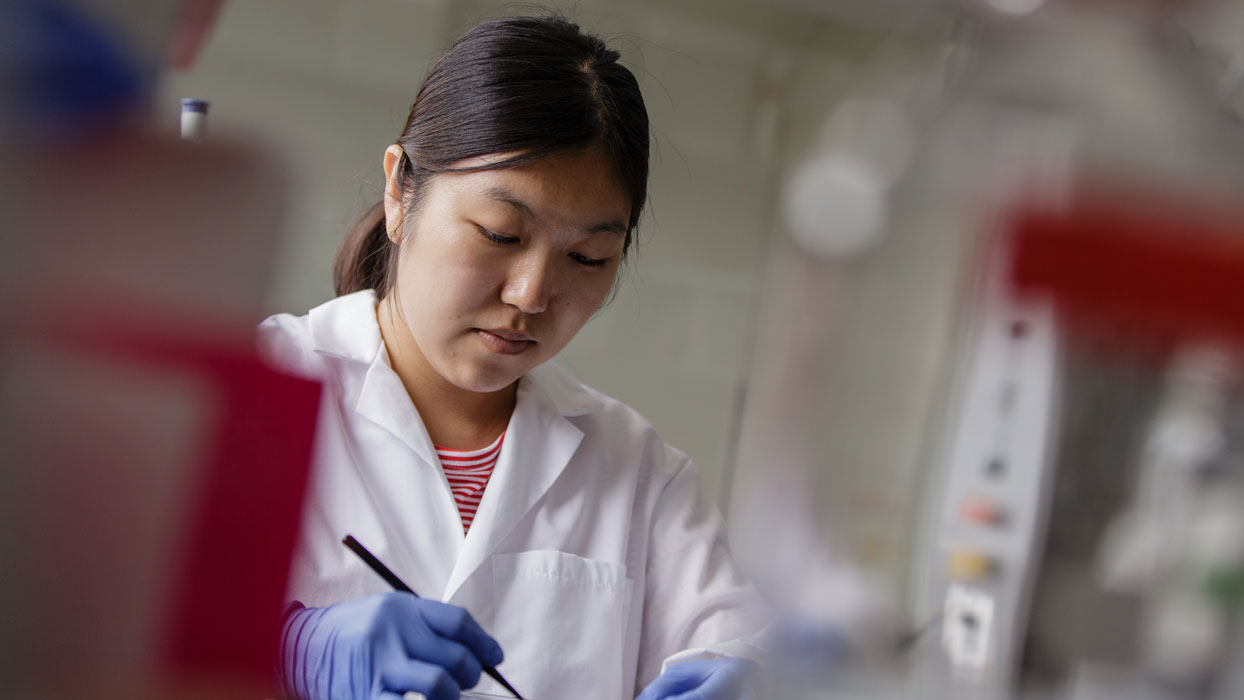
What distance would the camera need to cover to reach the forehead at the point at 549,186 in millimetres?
589

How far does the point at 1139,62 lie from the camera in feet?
0.98

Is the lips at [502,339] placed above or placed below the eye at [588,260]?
below

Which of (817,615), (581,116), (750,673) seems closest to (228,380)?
(817,615)

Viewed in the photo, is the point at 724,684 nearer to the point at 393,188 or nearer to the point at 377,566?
the point at 377,566

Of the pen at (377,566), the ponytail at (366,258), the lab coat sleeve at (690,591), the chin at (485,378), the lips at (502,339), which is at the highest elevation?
the ponytail at (366,258)

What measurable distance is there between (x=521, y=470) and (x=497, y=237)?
8.4 inches

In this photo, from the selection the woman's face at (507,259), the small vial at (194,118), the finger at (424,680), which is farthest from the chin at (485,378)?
the small vial at (194,118)

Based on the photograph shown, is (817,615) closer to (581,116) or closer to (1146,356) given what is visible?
(1146,356)

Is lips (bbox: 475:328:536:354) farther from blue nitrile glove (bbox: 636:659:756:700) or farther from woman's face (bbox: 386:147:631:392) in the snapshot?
blue nitrile glove (bbox: 636:659:756:700)

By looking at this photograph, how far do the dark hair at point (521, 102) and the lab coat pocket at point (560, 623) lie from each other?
279 millimetres

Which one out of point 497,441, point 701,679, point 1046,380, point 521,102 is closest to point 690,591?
point 701,679

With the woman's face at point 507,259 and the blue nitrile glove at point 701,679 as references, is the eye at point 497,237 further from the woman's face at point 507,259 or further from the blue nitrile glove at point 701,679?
the blue nitrile glove at point 701,679

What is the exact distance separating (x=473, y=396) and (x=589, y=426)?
115mm

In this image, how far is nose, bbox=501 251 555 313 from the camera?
1.95 ft
